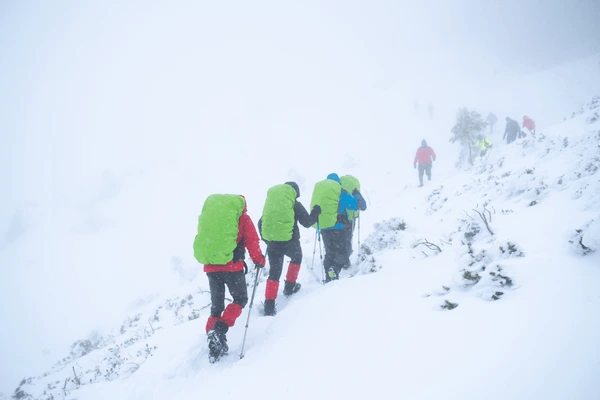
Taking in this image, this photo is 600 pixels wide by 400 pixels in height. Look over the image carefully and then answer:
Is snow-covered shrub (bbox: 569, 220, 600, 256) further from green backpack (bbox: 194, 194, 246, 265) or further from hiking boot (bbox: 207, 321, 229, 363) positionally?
hiking boot (bbox: 207, 321, 229, 363)

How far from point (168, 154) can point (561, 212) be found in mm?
66888

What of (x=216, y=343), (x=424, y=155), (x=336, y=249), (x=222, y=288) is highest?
(x=424, y=155)

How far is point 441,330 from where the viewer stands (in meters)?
2.60

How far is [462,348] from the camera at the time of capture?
223 centimetres

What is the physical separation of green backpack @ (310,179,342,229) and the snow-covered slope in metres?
1.24

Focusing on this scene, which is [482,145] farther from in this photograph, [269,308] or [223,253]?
[223,253]

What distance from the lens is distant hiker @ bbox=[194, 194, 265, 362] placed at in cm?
430

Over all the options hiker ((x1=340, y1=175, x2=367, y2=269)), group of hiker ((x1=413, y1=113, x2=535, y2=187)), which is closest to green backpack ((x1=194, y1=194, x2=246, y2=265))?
hiker ((x1=340, y1=175, x2=367, y2=269))

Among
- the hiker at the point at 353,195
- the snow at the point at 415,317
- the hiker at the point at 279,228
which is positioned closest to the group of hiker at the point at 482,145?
the snow at the point at 415,317

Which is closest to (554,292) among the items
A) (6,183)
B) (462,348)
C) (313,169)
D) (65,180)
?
(462,348)

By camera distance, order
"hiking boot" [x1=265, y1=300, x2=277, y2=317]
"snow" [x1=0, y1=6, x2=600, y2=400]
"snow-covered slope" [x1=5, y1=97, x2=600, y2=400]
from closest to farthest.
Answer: "snow-covered slope" [x1=5, y1=97, x2=600, y2=400] → "snow" [x1=0, y1=6, x2=600, y2=400] → "hiking boot" [x1=265, y1=300, x2=277, y2=317]

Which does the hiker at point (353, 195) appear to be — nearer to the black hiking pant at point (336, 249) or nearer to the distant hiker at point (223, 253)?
the black hiking pant at point (336, 249)

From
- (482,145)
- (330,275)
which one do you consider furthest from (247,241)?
(482,145)

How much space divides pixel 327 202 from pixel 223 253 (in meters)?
2.81
